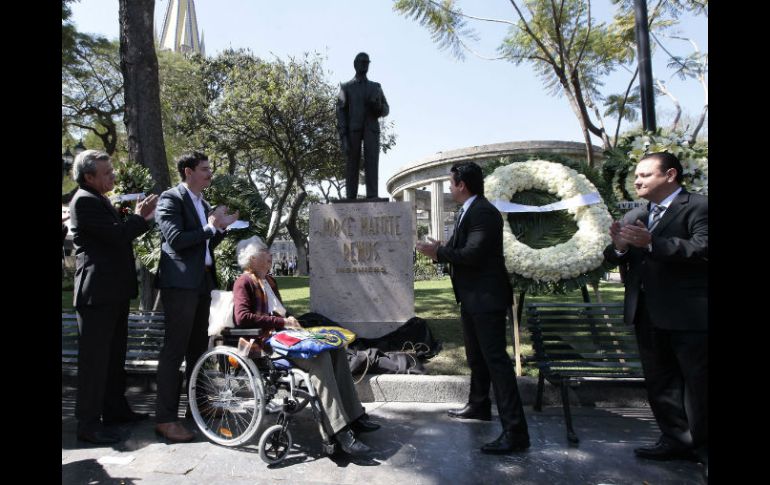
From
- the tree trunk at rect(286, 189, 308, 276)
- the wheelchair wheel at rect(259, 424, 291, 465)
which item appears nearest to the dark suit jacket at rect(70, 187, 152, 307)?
the wheelchair wheel at rect(259, 424, 291, 465)

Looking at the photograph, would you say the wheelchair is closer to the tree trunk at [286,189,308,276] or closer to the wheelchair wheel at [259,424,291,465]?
the wheelchair wheel at [259,424,291,465]

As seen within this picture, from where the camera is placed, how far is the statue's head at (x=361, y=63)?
701cm

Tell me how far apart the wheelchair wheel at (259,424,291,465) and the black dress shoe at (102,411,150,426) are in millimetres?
1587

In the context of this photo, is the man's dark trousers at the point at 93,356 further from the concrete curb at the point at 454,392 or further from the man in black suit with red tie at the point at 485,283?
the man in black suit with red tie at the point at 485,283

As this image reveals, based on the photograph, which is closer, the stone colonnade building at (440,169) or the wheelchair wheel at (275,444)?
the wheelchair wheel at (275,444)

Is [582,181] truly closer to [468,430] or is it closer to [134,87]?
[468,430]

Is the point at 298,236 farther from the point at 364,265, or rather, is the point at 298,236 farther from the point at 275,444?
the point at 275,444

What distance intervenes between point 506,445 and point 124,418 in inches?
128

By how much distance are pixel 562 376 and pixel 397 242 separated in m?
2.90

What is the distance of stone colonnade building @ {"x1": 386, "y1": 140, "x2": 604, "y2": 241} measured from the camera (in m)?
17.4

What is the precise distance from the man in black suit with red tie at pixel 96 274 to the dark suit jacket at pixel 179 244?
0.55 feet

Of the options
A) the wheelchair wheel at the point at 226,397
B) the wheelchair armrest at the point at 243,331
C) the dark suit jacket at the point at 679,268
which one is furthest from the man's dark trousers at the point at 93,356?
the dark suit jacket at the point at 679,268

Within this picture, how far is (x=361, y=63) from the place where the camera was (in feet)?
23.0
